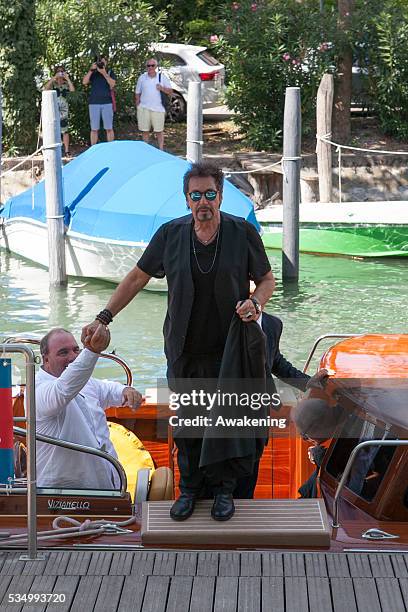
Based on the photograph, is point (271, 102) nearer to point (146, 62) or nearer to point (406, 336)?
point (146, 62)

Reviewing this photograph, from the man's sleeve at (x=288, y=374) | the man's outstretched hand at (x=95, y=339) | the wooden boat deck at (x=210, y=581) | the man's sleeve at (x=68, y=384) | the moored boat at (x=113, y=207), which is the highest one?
the man's outstretched hand at (x=95, y=339)

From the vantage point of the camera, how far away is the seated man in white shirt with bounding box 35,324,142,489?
4734 millimetres

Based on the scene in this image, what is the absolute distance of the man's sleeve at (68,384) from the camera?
15.5ft

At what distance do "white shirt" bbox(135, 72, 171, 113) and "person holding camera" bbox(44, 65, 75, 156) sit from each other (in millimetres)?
1122

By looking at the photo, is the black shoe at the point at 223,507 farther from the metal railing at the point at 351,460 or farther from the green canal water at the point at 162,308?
the green canal water at the point at 162,308

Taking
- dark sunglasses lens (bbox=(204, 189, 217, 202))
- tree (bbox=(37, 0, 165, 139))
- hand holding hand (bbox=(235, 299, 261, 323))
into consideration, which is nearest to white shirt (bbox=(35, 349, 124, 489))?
hand holding hand (bbox=(235, 299, 261, 323))

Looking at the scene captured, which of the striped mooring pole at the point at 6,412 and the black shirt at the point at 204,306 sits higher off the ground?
the black shirt at the point at 204,306

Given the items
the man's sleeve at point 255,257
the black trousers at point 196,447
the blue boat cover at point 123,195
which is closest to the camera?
the black trousers at point 196,447

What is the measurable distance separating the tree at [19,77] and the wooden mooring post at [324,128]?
5.43 metres

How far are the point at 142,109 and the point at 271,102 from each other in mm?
2675

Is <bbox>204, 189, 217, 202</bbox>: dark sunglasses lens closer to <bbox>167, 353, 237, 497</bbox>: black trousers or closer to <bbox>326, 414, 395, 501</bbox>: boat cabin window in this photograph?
<bbox>167, 353, 237, 497</bbox>: black trousers

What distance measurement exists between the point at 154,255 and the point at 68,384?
24.4 inches

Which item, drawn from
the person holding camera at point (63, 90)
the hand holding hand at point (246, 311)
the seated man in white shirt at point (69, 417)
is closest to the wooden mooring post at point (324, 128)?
the person holding camera at point (63, 90)

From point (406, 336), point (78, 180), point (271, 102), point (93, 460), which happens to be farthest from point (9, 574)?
point (271, 102)
